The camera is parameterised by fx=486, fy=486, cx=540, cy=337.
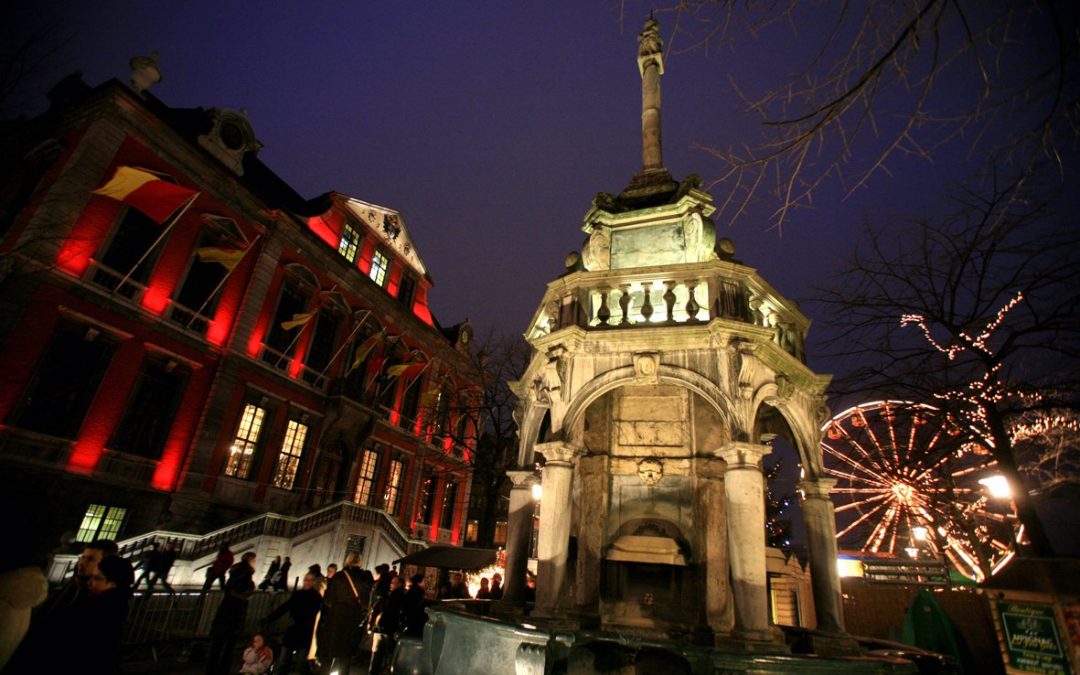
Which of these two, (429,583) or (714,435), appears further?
(429,583)

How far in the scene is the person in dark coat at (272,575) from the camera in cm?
1495

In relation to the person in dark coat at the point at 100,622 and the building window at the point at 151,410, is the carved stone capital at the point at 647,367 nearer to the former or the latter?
the person in dark coat at the point at 100,622

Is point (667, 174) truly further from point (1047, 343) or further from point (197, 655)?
point (197, 655)

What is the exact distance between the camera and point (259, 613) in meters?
13.2

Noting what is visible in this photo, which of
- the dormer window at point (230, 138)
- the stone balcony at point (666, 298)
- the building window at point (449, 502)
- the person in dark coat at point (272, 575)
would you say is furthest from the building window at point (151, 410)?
the building window at point (449, 502)

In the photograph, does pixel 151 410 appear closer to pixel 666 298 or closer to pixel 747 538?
pixel 666 298

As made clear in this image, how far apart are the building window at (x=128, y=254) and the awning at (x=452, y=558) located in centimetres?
1367

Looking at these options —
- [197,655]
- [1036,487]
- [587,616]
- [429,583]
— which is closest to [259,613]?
[197,655]

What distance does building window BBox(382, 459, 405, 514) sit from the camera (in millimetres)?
27625

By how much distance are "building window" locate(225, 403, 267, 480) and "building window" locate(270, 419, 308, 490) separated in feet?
4.12

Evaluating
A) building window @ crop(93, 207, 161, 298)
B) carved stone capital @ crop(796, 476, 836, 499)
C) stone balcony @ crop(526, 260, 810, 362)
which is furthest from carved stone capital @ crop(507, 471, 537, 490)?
building window @ crop(93, 207, 161, 298)

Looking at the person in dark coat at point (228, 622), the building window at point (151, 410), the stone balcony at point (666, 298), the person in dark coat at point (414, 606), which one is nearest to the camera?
the stone balcony at point (666, 298)

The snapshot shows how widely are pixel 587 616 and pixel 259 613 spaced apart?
35.7 feet

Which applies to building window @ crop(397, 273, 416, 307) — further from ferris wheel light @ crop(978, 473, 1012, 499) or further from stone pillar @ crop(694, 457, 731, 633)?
ferris wheel light @ crop(978, 473, 1012, 499)
